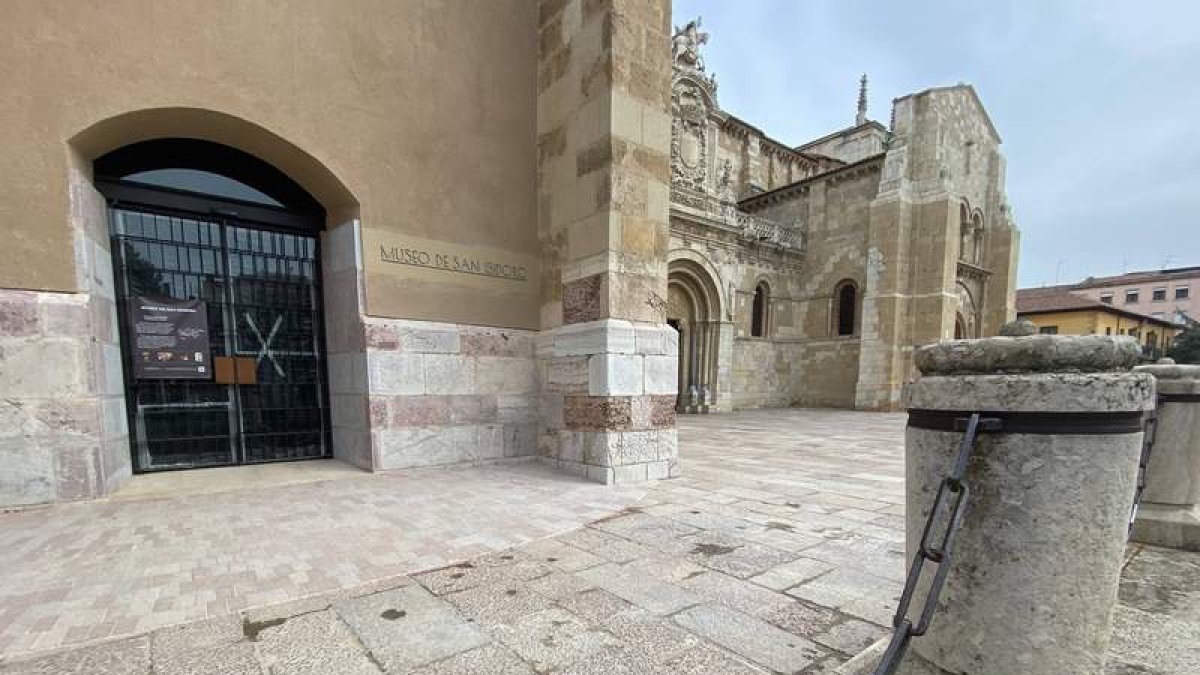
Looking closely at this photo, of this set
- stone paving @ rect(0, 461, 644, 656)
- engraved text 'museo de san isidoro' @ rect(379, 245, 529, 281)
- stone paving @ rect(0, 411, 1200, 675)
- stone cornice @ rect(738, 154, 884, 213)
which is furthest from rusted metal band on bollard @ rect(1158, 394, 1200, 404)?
stone cornice @ rect(738, 154, 884, 213)

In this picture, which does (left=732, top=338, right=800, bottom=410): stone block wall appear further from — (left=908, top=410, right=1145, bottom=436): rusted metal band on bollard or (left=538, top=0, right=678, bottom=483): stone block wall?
(left=908, top=410, right=1145, bottom=436): rusted metal band on bollard

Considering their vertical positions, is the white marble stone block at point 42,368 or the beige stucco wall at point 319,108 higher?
the beige stucco wall at point 319,108

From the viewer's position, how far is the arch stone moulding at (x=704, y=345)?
14.9m

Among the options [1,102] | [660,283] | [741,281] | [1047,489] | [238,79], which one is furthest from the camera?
[741,281]

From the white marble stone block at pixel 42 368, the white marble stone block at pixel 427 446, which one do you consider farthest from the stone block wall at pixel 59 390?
the white marble stone block at pixel 427 446

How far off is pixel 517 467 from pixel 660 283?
277cm

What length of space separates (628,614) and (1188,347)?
45.9m

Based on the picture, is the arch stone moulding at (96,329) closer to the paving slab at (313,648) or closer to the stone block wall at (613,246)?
the stone block wall at (613,246)

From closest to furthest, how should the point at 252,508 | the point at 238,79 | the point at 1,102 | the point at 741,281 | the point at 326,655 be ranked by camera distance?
1. the point at 326,655
2. the point at 1,102
3. the point at 252,508
4. the point at 238,79
5. the point at 741,281

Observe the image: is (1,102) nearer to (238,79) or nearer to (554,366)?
(238,79)

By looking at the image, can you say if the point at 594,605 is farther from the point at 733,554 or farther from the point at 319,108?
the point at 319,108

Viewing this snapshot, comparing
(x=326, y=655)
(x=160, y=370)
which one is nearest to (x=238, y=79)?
(x=160, y=370)

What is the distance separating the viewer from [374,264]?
518 cm

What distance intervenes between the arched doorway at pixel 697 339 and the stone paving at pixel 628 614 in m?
11.2
